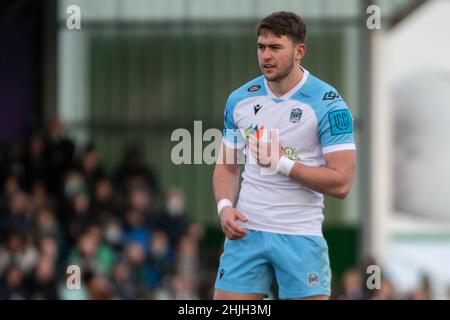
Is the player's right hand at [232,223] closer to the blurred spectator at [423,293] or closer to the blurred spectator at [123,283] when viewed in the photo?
the blurred spectator at [123,283]

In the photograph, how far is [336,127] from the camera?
6.47m

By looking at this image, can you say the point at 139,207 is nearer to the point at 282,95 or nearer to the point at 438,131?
the point at 438,131

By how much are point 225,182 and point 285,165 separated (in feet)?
1.80

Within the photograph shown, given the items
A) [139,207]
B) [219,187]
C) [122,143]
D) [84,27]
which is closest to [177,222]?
[139,207]

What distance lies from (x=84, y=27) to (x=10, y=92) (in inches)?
66.0

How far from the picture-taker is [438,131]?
64.6 ft

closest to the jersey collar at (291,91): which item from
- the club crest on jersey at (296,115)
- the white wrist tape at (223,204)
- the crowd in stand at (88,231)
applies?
the club crest on jersey at (296,115)

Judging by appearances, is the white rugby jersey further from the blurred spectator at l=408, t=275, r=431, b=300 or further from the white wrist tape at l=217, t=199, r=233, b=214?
the blurred spectator at l=408, t=275, r=431, b=300

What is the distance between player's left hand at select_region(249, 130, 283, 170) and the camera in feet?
21.2

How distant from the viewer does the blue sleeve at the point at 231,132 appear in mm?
6809

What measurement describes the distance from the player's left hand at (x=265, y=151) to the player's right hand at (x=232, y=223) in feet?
1.14

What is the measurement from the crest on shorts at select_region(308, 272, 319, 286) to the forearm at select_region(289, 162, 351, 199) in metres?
0.49

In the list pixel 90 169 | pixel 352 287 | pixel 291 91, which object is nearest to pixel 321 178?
pixel 291 91

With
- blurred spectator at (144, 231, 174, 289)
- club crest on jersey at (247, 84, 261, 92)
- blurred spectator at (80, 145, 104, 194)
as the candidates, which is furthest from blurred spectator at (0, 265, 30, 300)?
club crest on jersey at (247, 84, 261, 92)
